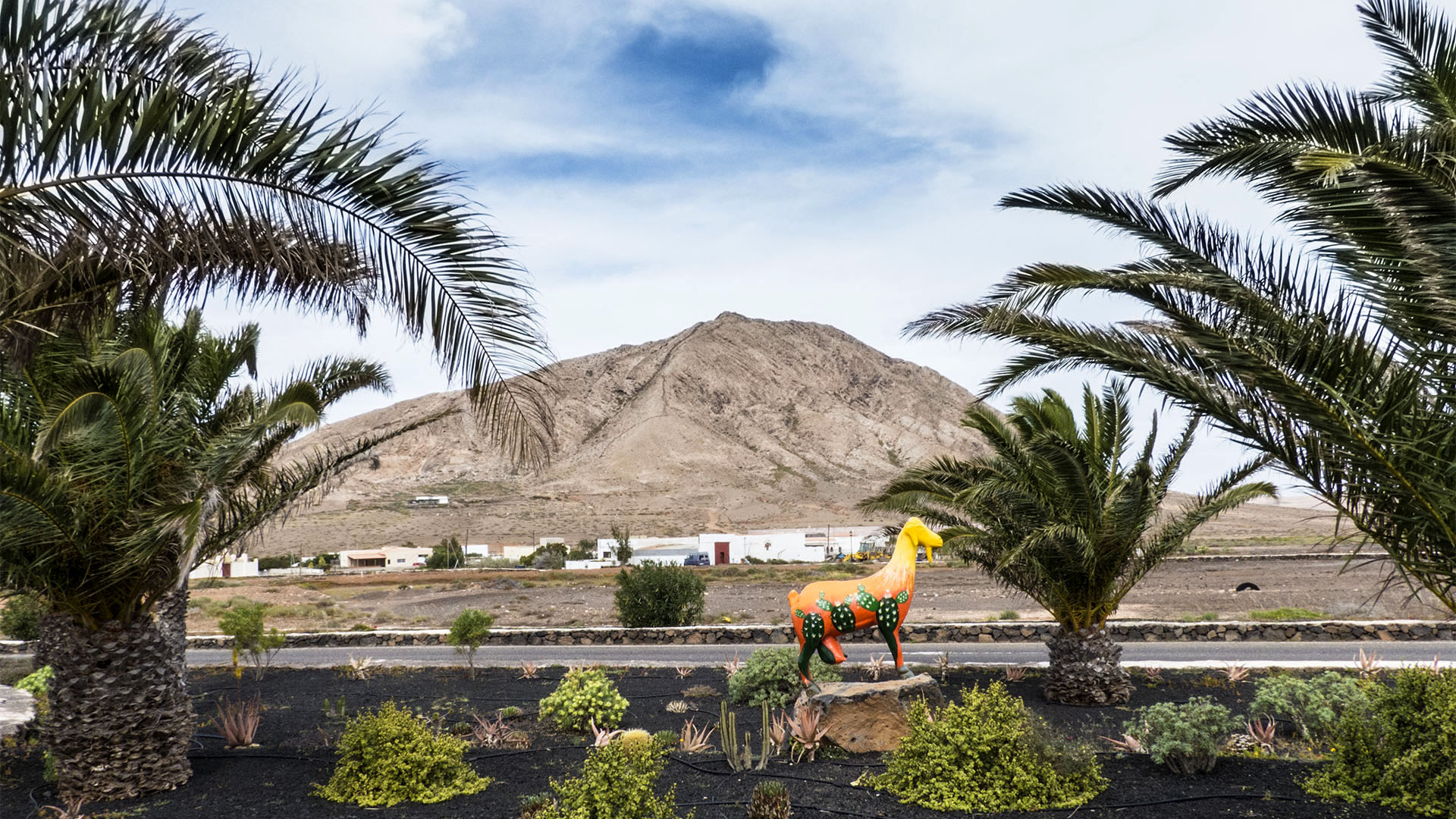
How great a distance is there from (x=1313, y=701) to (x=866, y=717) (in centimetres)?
435

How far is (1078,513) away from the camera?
1064cm

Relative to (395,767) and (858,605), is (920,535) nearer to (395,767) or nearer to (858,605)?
(858,605)

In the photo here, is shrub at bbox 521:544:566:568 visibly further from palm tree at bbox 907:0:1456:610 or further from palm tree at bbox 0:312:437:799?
palm tree at bbox 907:0:1456:610

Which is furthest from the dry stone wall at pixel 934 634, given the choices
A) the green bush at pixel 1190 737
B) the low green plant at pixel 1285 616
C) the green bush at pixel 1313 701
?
the green bush at pixel 1190 737

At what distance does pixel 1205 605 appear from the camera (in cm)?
2842

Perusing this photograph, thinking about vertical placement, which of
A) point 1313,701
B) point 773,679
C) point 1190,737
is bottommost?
point 773,679

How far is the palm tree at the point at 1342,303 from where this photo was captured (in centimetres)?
497

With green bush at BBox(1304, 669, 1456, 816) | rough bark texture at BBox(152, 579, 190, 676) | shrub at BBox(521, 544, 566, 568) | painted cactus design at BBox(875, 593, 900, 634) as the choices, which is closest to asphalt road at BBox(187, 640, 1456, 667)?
painted cactus design at BBox(875, 593, 900, 634)

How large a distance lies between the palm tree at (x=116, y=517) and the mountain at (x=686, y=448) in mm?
60649

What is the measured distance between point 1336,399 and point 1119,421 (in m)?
5.96

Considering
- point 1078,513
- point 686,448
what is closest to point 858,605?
point 1078,513

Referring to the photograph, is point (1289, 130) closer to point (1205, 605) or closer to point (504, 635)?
point (504, 635)

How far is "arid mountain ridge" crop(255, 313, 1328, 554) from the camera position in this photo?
93.2 meters

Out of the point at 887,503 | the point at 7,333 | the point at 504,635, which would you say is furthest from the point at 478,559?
the point at 7,333
